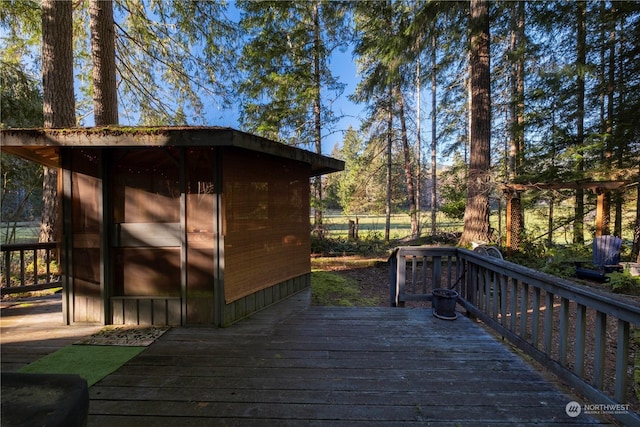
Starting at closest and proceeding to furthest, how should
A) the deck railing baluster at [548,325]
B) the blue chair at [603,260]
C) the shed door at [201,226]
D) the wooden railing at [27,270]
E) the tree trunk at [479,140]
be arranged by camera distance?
1. the deck railing baluster at [548,325]
2. the shed door at [201,226]
3. the wooden railing at [27,270]
4. the blue chair at [603,260]
5. the tree trunk at [479,140]

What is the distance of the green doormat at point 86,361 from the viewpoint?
95.3 inches

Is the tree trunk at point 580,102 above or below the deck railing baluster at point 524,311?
above

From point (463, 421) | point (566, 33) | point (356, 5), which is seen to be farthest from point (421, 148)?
point (463, 421)

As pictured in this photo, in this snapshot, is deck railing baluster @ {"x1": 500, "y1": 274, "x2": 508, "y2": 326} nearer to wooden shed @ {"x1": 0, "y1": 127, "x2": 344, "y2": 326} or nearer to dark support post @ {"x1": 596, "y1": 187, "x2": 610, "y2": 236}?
wooden shed @ {"x1": 0, "y1": 127, "x2": 344, "y2": 326}

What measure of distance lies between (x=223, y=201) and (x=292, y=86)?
7251mm

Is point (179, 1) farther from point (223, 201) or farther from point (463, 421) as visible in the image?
point (463, 421)

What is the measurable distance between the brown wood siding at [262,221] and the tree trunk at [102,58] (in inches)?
139

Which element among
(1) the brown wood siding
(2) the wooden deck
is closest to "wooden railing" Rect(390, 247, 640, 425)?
(2) the wooden deck

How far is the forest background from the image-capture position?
6.75 metres

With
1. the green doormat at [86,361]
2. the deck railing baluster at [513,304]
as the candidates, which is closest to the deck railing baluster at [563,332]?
the deck railing baluster at [513,304]

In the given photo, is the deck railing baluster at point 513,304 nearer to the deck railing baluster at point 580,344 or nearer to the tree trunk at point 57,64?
the deck railing baluster at point 580,344

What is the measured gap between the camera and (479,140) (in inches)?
A: 280

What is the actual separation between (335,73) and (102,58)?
6.75m

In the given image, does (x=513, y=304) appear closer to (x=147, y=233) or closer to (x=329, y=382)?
(x=329, y=382)
